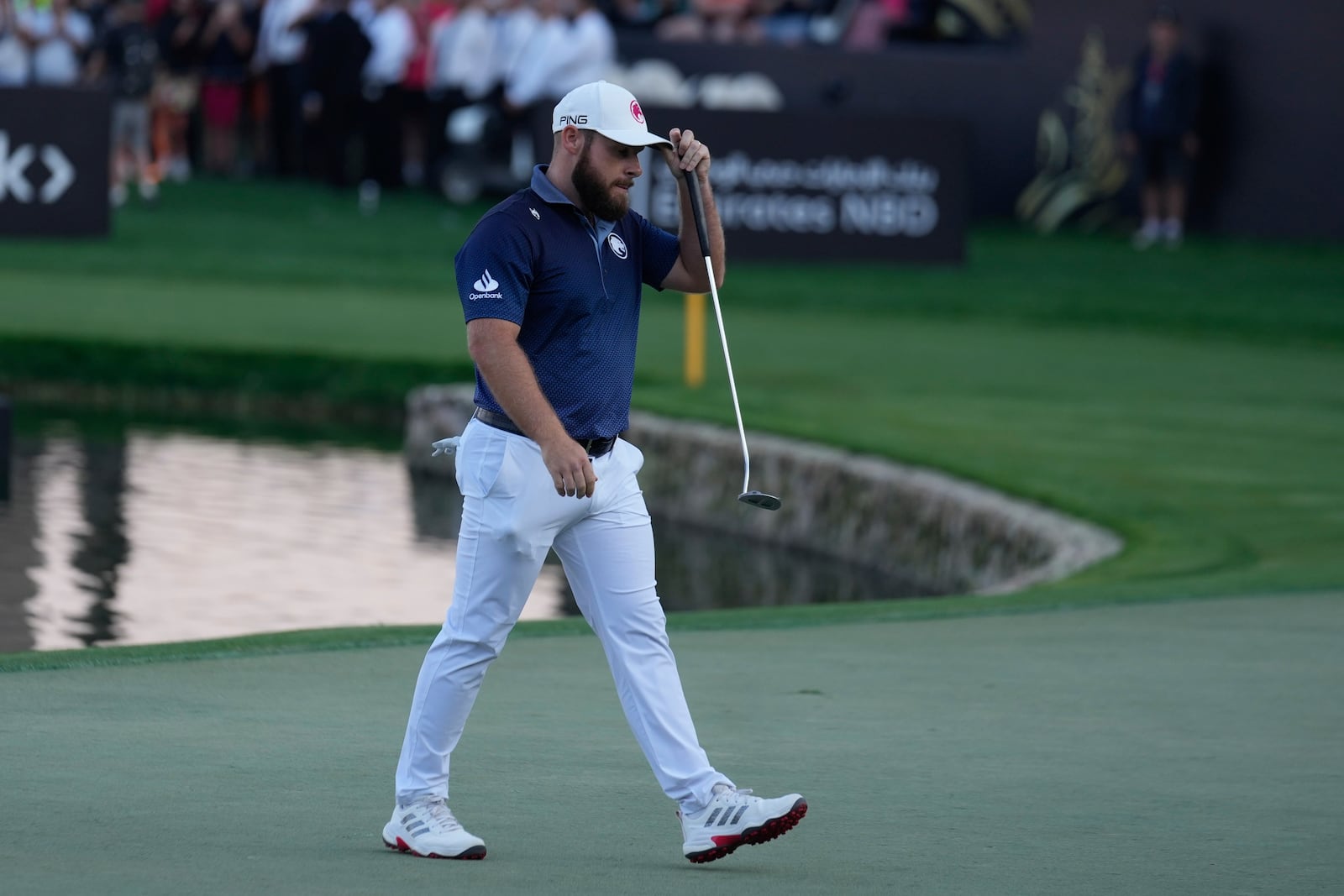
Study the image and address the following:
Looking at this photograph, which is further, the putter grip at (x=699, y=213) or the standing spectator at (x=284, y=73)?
the standing spectator at (x=284, y=73)

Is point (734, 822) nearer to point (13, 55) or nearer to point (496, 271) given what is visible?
point (496, 271)

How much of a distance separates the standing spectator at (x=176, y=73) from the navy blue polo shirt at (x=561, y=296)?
2481 cm

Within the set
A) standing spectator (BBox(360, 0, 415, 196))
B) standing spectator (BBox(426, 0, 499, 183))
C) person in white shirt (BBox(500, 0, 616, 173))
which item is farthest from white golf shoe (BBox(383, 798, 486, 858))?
standing spectator (BBox(360, 0, 415, 196))

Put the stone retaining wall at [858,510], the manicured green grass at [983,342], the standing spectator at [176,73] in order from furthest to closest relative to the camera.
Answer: the standing spectator at [176,73] < the manicured green grass at [983,342] < the stone retaining wall at [858,510]

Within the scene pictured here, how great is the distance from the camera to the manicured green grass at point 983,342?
37.5 feet

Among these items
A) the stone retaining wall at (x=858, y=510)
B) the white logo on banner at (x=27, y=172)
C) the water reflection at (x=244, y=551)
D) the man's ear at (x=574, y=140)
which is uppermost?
Result: the man's ear at (x=574, y=140)

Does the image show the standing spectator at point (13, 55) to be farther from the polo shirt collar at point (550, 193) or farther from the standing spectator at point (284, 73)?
the polo shirt collar at point (550, 193)

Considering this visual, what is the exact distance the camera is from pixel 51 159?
20609mm

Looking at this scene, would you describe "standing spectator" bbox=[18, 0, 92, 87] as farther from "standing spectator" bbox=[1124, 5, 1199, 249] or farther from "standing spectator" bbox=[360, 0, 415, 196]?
"standing spectator" bbox=[1124, 5, 1199, 249]

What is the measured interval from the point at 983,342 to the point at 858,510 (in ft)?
20.4

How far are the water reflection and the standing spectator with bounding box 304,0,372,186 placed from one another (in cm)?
1329

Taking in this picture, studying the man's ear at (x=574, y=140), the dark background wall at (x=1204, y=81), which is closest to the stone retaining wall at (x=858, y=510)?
the man's ear at (x=574, y=140)

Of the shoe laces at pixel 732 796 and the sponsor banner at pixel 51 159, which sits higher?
the shoe laces at pixel 732 796

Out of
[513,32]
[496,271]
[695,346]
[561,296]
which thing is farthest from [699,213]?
[513,32]
